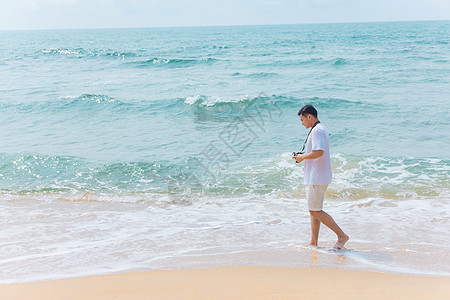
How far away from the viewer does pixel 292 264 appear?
4012mm

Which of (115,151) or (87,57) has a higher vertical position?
(87,57)

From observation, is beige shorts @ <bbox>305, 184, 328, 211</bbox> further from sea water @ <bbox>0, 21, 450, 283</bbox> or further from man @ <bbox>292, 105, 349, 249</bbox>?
sea water @ <bbox>0, 21, 450, 283</bbox>

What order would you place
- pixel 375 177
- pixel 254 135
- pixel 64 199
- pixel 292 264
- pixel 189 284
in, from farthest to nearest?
pixel 254 135
pixel 375 177
pixel 64 199
pixel 292 264
pixel 189 284

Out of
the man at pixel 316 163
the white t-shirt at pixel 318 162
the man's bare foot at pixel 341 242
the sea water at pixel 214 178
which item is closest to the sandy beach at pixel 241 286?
the sea water at pixel 214 178

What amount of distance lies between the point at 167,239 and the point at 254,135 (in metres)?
6.53

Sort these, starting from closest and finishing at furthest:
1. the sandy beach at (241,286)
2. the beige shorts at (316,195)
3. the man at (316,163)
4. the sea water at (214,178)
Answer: the sandy beach at (241,286)
the man at (316,163)
the beige shorts at (316,195)
the sea water at (214,178)

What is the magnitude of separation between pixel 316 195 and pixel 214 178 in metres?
3.85

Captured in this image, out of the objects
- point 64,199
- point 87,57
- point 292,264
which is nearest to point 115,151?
point 64,199

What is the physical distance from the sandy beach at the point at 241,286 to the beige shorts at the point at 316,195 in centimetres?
77

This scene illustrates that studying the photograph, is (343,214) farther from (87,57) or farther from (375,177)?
(87,57)

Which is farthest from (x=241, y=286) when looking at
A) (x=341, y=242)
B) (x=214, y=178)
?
(x=214, y=178)

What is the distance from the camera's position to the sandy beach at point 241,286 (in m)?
3.21

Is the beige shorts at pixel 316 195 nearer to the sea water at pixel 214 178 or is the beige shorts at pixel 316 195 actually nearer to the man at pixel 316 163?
the man at pixel 316 163

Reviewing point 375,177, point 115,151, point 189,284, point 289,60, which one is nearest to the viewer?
point 189,284
